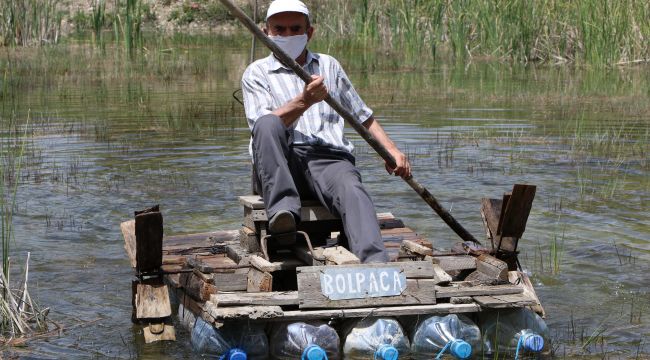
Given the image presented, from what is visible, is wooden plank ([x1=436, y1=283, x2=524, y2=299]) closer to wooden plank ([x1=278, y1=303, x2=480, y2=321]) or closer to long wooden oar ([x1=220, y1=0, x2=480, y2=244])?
wooden plank ([x1=278, y1=303, x2=480, y2=321])

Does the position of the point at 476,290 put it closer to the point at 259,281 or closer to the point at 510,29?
the point at 259,281

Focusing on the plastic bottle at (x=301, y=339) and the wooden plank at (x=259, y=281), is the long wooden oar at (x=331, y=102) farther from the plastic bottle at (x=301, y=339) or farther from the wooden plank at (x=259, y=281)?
the plastic bottle at (x=301, y=339)

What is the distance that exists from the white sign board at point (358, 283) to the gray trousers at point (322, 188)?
407 mm

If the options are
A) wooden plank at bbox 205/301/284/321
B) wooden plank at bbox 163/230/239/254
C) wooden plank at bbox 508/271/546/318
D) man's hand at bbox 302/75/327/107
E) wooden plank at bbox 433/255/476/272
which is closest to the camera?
wooden plank at bbox 205/301/284/321

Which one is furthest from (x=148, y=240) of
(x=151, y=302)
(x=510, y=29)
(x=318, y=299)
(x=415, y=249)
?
(x=510, y=29)

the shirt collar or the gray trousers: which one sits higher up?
the shirt collar

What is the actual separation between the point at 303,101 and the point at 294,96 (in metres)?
0.45

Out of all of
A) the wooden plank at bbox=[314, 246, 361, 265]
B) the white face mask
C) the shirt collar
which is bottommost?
the wooden plank at bbox=[314, 246, 361, 265]

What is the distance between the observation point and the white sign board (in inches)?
212

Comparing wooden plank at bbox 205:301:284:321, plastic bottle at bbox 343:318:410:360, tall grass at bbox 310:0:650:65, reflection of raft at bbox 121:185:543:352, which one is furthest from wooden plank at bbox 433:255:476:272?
tall grass at bbox 310:0:650:65

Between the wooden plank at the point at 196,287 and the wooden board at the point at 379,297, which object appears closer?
the wooden board at the point at 379,297

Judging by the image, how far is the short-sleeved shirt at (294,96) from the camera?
652cm

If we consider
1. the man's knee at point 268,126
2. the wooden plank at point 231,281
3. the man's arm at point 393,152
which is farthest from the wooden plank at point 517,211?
the wooden plank at point 231,281

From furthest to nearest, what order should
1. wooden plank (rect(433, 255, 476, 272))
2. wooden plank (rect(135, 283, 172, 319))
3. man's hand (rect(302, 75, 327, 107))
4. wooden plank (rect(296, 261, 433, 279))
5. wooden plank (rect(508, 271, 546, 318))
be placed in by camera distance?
wooden plank (rect(433, 255, 476, 272)) < man's hand (rect(302, 75, 327, 107)) < wooden plank (rect(135, 283, 172, 319)) < wooden plank (rect(508, 271, 546, 318)) < wooden plank (rect(296, 261, 433, 279))
